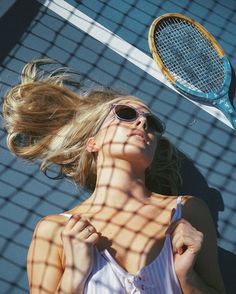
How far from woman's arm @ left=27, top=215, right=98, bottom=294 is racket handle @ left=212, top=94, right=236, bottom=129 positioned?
36.9 inches

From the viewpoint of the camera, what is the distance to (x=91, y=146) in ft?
7.02

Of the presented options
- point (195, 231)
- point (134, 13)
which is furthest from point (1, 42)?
point (195, 231)

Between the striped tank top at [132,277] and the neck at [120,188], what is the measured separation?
22 cm

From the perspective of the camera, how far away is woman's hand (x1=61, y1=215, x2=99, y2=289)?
176 cm

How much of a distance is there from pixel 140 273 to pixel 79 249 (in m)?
0.21

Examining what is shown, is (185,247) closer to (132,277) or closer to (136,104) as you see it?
(132,277)

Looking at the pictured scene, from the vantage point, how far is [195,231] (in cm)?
183

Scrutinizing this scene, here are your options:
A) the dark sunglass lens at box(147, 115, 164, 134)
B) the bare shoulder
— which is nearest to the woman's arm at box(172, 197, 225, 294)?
the dark sunglass lens at box(147, 115, 164, 134)

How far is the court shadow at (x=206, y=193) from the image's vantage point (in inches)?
87.9

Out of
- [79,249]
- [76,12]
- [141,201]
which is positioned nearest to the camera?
[79,249]

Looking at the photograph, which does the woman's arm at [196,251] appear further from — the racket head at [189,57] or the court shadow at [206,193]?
the racket head at [189,57]

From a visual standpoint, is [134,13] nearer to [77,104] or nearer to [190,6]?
[190,6]

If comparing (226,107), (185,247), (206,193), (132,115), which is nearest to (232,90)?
(226,107)

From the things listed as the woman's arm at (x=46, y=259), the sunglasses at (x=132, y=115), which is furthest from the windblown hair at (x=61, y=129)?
the woman's arm at (x=46, y=259)
